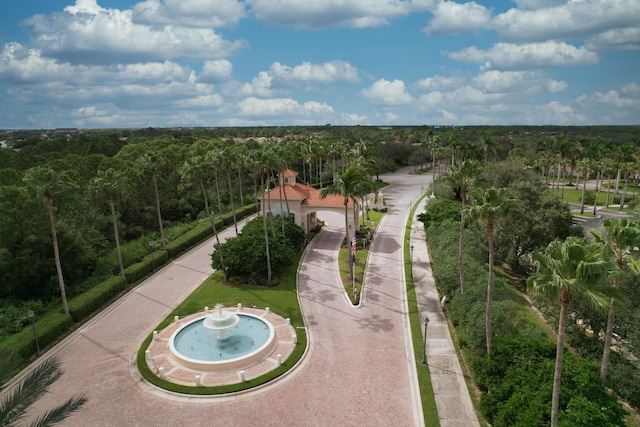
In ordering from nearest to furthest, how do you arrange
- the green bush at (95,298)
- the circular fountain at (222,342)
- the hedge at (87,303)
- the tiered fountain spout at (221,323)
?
the circular fountain at (222,342)
the hedge at (87,303)
the tiered fountain spout at (221,323)
the green bush at (95,298)

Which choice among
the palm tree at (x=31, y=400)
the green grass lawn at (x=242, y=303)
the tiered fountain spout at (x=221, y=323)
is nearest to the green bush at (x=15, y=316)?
the green grass lawn at (x=242, y=303)

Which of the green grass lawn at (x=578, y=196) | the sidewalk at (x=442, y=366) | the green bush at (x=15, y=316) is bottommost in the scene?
the green grass lawn at (x=578, y=196)

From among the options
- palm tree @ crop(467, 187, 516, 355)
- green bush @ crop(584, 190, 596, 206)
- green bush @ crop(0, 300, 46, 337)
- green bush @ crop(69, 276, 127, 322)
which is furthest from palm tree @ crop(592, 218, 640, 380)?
green bush @ crop(584, 190, 596, 206)

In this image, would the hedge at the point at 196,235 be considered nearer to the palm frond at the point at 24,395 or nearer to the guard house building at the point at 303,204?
the guard house building at the point at 303,204

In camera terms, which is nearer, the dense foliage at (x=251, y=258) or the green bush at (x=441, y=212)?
the dense foliage at (x=251, y=258)

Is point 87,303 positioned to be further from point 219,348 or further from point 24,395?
point 24,395

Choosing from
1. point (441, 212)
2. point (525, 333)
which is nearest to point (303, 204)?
point (441, 212)

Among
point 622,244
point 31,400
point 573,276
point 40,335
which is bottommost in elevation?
point 40,335
